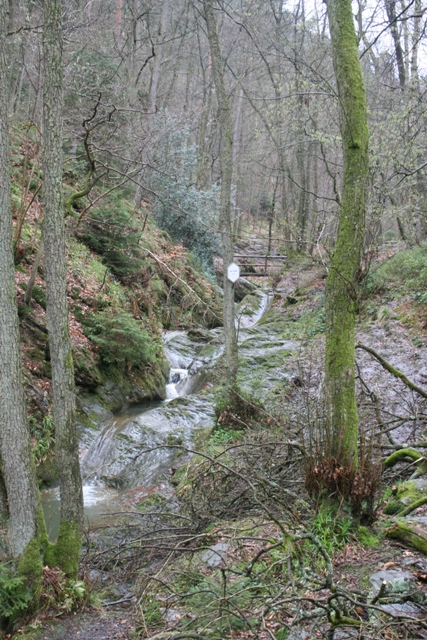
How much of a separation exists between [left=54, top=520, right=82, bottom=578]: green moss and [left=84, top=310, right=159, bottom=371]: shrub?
232 inches

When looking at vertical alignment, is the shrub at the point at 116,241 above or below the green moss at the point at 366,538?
above

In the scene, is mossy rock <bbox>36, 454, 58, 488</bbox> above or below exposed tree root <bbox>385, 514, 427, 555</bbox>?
below

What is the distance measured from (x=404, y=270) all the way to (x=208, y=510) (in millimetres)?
10120

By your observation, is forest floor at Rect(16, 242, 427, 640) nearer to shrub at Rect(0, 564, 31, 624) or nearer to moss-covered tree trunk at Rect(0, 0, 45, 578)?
shrub at Rect(0, 564, 31, 624)

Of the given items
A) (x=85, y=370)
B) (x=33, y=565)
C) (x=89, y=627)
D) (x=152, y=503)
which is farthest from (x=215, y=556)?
(x=85, y=370)

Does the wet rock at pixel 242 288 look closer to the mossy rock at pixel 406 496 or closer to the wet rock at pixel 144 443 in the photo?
the wet rock at pixel 144 443

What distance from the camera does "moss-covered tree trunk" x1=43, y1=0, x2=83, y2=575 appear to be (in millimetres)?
4977

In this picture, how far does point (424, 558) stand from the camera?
3.75m

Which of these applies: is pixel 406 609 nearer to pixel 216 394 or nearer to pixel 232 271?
pixel 232 271

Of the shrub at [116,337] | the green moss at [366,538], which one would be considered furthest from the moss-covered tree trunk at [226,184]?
the green moss at [366,538]

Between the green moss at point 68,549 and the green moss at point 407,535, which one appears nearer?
the green moss at point 407,535

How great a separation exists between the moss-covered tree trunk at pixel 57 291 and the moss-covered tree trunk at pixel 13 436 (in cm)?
37

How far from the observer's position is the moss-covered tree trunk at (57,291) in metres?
4.98

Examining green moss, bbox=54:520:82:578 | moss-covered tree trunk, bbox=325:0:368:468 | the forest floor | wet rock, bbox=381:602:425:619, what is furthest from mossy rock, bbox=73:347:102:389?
wet rock, bbox=381:602:425:619
